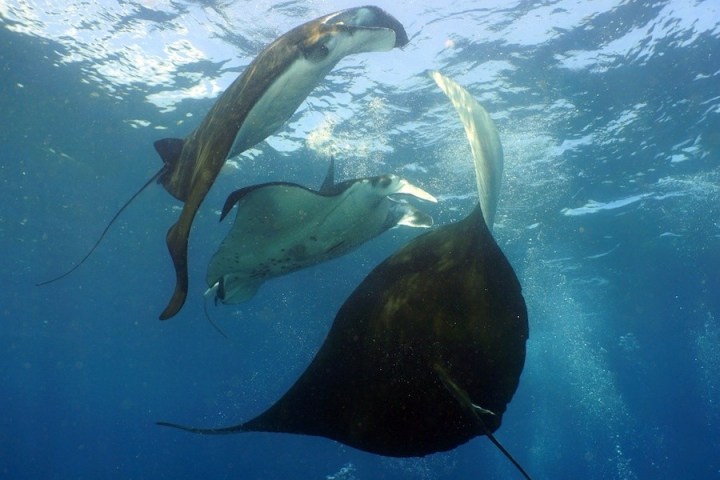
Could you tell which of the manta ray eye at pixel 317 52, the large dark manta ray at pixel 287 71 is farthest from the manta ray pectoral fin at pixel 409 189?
the manta ray eye at pixel 317 52

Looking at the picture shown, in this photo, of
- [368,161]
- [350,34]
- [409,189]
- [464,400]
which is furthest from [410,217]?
[368,161]

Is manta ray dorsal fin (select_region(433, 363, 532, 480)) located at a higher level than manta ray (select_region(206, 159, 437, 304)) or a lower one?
higher

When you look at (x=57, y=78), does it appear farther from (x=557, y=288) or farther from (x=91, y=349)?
(x=91, y=349)

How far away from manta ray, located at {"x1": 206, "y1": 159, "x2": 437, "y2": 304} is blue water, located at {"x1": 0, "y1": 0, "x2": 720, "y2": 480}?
696cm

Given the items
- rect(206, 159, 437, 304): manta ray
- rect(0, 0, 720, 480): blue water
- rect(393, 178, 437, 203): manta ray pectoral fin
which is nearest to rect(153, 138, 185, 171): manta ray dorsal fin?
rect(206, 159, 437, 304): manta ray

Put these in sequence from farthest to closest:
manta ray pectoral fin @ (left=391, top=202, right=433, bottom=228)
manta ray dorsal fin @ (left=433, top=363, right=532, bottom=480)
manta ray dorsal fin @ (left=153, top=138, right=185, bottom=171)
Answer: manta ray pectoral fin @ (left=391, top=202, right=433, bottom=228), manta ray dorsal fin @ (left=153, top=138, right=185, bottom=171), manta ray dorsal fin @ (left=433, top=363, right=532, bottom=480)

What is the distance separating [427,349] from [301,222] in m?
2.38

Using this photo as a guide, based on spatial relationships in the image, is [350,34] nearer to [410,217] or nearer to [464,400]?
[410,217]

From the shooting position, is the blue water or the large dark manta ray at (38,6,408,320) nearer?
the large dark manta ray at (38,6,408,320)

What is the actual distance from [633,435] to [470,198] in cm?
12027

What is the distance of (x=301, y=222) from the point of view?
4.18 m

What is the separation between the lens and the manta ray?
3742mm

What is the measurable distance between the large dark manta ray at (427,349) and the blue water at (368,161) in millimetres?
8894

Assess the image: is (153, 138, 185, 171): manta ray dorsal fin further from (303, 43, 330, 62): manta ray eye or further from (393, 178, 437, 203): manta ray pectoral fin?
(393, 178, 437, 203): manta ray pectoral fin
